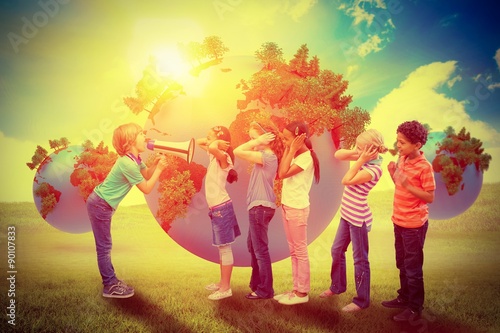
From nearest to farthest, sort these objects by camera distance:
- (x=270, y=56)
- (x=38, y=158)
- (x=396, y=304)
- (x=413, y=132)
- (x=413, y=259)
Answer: (x=413, y=259)
(x=413, y=132)
(x=396, y=304)
(x=270, y=56)
(x=38, y=158)

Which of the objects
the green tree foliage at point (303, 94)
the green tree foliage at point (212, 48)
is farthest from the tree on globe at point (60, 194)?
the green tree foliage at point (303, 94)

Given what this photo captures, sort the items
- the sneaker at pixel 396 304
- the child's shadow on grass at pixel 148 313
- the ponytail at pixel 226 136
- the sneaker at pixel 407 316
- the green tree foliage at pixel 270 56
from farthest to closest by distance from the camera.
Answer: the green tree foliage at pixel 270 56 → the sneaker at pixel 396 304 → the ponytail at pixel 226 136 → the sneaker at pixel 407 316 → the child's shadow on grass at pixel 148 313

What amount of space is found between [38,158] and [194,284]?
90.3 inches

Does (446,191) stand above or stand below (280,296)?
above

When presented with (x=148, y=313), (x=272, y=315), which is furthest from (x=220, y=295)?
(x=148, y=313)

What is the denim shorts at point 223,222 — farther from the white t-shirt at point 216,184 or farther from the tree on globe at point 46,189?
the tree on globe at point 46,189

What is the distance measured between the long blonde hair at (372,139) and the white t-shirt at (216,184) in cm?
136

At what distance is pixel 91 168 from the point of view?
5.08 meters

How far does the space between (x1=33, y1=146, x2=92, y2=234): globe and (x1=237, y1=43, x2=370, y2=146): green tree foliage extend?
204 cm

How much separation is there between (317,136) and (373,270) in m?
1.80

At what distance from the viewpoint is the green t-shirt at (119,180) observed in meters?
4.70

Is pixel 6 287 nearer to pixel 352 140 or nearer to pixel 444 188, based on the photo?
pixel 352 140

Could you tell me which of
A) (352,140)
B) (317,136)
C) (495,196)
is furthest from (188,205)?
(495,196)

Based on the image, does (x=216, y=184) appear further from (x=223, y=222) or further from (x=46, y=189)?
(x=46, y=189)
